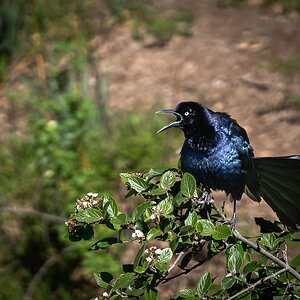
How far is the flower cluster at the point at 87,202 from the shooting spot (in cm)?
161

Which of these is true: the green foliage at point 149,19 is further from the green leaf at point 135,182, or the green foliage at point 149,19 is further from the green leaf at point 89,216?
the green leaf at point 89,216

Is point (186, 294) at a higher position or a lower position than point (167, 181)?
lower

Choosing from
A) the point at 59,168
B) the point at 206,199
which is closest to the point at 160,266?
the point at 206,199

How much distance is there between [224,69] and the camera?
5.43 m

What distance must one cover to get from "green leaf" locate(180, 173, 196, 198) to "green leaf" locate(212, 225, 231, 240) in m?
0.10

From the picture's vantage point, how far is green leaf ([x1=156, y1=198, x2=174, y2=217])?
159 centimetres

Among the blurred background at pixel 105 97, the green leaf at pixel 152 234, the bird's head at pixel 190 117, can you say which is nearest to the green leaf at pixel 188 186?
the green leaf at pixel 152 234

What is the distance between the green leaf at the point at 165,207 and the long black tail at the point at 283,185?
1.65ft

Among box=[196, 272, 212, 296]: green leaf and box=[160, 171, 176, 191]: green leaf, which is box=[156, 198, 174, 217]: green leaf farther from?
box=[196, 272, 212, 296]: green leaf

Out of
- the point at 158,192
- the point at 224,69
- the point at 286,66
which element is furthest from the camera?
the point at 224,69

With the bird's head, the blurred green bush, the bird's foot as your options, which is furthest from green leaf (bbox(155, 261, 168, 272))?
the blurred green bush

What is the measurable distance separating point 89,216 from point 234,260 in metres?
0.33

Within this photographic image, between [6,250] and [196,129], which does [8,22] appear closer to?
[6,250]

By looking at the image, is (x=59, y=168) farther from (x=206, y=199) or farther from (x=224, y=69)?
(x=206, y=199)
